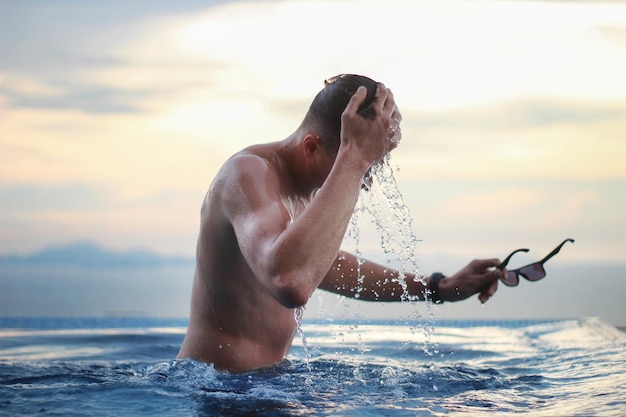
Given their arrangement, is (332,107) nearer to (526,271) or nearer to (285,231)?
(285,231)

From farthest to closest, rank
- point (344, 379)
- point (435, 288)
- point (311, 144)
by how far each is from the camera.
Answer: point (435, 288)
point (344, 379)
point (311, 144)

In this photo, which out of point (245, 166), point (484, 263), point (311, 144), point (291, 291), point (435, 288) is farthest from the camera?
point (435, 288)

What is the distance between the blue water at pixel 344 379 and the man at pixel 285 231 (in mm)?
135

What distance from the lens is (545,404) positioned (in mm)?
2092

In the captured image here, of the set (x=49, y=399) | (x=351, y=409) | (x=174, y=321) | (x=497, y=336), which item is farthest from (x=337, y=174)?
(x=174, y=321)

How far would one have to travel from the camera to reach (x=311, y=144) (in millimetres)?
2270

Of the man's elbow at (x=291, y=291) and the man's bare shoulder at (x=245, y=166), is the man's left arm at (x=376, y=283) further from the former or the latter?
the man's elbow at (x=291, y=291)

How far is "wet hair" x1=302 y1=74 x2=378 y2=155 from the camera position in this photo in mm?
2168

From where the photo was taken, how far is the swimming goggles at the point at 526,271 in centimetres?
250

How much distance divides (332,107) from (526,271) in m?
0.88

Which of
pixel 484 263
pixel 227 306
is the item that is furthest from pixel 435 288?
pixel 227 306

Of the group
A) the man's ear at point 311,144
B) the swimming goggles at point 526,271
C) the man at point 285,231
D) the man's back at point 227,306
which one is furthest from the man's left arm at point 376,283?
the man's ear at point 311,144

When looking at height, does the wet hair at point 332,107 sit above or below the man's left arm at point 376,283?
above

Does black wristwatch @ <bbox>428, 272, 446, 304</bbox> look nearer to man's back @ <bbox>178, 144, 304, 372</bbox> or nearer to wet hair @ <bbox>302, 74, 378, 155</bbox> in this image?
man's back @ <bbox>178, 144, 304, 372</bbox>
